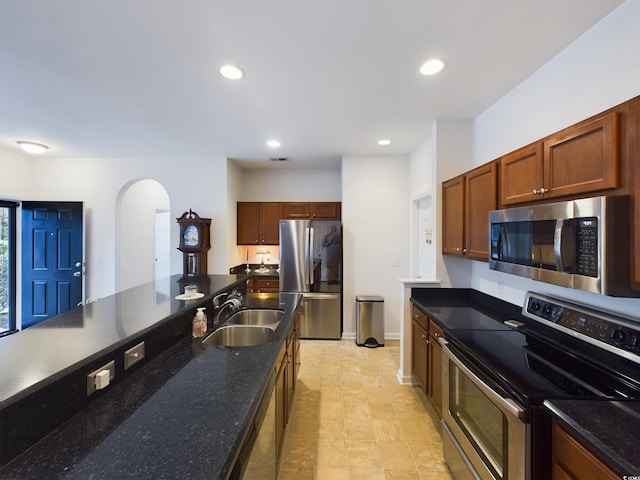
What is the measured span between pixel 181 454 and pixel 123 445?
0.19 metres

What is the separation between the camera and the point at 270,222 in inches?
187

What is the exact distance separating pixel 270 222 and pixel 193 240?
1220mm

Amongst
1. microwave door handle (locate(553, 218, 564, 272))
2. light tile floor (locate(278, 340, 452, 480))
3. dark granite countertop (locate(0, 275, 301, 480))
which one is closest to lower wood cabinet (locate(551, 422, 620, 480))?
microwave door handle (locate(553, 218, 564, 272))

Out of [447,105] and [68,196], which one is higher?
[447,105]

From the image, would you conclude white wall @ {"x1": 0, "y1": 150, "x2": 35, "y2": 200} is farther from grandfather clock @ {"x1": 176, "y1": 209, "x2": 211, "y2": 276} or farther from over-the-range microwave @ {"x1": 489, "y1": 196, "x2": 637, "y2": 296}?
over-the-range microwave @ {"x1": 489, "y1": 196, "x2": 637, "y2": 296}

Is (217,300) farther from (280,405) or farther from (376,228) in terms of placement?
(376,228)

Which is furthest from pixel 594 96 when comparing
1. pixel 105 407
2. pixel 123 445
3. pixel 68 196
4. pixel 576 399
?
pixel 68 196

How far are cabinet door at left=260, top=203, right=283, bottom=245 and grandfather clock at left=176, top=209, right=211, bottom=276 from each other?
0.90 metres

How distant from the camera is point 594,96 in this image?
161 centimetres

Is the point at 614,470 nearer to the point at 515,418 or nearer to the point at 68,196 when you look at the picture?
the point at 515,418

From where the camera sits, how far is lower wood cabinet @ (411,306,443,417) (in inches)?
87.7

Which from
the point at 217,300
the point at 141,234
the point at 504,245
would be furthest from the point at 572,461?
the point at 141,234

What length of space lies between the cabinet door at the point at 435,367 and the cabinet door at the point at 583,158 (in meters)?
1.25

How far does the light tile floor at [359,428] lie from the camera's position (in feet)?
6.16
